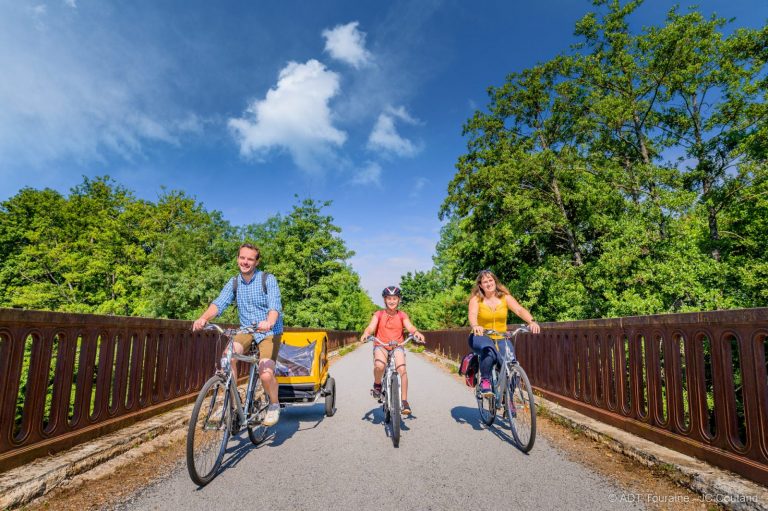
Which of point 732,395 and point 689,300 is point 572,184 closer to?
point 689,300

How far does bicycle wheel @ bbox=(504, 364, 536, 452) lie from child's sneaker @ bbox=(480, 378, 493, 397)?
0.35 meters

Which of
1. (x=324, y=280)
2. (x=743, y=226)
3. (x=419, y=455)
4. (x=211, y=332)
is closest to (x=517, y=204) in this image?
(x=743, y=226)

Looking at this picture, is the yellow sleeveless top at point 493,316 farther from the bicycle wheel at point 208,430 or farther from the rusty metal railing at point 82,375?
the rusty metal railing at point 82,375

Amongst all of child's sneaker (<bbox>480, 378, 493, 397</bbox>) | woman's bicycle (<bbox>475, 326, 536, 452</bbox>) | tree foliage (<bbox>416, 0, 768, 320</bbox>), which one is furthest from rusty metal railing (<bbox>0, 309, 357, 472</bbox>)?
tree foliage (<bbox>416, 0, 768, 320</bbox>)

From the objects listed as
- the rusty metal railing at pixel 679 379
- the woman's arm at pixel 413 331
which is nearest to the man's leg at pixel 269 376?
the woman's arm at pixel 413 331

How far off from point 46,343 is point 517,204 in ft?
65.1

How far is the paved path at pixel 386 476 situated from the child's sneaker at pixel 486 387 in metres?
0.49

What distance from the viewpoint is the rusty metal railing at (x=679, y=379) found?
10.1ft

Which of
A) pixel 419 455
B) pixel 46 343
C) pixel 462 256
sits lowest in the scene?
pixel 419 455

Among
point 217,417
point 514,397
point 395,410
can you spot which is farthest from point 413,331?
point 217,417

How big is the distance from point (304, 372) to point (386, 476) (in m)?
2.41

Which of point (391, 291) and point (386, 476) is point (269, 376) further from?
point (391, 291)

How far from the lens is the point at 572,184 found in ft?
76.0

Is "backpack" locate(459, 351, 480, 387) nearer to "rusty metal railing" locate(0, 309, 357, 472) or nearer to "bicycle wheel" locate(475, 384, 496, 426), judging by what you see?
"bicycle wheel" locate(475, 384, 496, 426)
